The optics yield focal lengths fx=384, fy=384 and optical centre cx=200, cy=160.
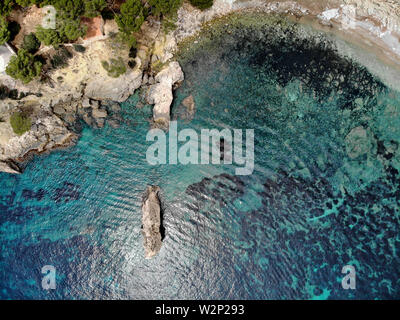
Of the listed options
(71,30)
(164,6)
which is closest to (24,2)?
(71,30)

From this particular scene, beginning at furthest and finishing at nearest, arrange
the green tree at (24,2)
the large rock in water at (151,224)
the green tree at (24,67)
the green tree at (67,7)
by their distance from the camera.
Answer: the large rock in water at (151,224) < the green tree at (24,67) < the green tree at (67,7) < the green tree at (24,2)

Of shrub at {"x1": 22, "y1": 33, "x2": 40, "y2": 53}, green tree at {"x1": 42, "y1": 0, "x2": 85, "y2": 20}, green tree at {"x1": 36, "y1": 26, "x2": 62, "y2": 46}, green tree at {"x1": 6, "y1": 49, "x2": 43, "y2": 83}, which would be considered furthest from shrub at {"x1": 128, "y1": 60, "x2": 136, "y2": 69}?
shrub at {"x1": 22, "y1": 33, "x2": 40, "y2": 53}

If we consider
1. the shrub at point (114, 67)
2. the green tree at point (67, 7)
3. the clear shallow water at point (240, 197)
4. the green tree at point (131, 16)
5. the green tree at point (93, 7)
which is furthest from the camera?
the shrub at point (114, 67)

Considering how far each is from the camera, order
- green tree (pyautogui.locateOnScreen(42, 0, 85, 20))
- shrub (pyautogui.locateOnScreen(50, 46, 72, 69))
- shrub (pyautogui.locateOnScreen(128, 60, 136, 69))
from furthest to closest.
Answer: shrub (pyautogui.locateOnScreen(128, 60, 136, 69)) < shrub (pyautogui.locateOnScreen(50, 46, 72, 69)) < green tree (pyautogui.locateOnScreen(42, 0, 85, 20))

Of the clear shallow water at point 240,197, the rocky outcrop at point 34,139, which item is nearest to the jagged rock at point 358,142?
the clear shallow water at point 240,197

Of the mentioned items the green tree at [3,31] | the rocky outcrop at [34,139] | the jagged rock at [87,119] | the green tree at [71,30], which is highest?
the green tree at [71,30]

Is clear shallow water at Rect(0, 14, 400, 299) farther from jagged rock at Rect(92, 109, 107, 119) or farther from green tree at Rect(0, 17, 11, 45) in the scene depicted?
green tree at Rect(0, 17, 11, 45)

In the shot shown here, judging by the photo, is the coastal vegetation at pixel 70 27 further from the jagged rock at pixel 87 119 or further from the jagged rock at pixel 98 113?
the jagged rock at pixel 87 119

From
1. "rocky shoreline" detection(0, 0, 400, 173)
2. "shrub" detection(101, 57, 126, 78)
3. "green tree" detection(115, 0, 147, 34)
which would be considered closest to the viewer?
"green tree" detection(115, 0, 147, 34)
